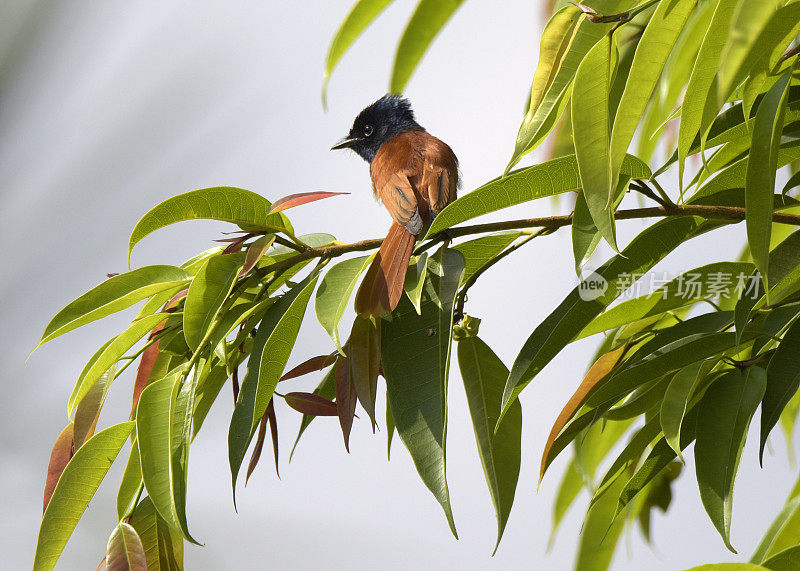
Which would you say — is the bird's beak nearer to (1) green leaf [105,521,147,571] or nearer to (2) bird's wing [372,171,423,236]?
(2) bird's wing [372,171,423,236]

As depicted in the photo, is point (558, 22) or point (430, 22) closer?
point (558, 22)

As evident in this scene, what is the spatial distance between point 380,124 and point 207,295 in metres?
1.24

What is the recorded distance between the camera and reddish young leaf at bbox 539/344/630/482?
2.00ft

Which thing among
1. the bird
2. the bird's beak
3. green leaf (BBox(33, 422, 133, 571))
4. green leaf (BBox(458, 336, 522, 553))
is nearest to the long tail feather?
the bird

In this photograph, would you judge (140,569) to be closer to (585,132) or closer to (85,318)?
(85,318)

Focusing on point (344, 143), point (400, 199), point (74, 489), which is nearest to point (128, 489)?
point (74, 489)

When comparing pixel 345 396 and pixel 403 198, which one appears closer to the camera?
pixel 345 396

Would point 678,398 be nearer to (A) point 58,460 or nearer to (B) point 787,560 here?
(B) point 787,560

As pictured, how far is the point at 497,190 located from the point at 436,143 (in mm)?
471

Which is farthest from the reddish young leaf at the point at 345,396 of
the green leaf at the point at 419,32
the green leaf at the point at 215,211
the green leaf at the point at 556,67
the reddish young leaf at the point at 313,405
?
the green leaf at the point at 419,32

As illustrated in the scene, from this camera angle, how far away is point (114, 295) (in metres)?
0.60

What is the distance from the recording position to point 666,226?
1.95ft

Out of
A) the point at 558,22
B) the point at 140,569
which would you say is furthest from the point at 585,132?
the point at 140,569

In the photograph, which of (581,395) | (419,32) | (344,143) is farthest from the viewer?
(344,143)
